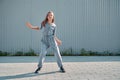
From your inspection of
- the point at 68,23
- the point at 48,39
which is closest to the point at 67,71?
the point at 48,39

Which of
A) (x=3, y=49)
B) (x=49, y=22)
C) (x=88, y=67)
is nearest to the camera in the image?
(x=49, y=22)

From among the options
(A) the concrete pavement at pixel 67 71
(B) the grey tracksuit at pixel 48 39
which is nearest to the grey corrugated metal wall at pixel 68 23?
(A) the concrete pavement at pixel 67 71

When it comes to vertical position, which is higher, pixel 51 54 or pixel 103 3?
pixel 103 3

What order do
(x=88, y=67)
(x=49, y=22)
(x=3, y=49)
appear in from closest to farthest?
(x=49, y=22) < (x=88, y=67) < (x=3, y=49)

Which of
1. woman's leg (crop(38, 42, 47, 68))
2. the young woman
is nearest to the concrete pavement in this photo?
woman's leg (crop(38, 42, 47, 68))

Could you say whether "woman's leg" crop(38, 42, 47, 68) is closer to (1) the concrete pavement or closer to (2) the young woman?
(2) the young woman

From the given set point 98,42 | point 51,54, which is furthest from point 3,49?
point 98,42

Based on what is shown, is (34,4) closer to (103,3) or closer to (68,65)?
(103,3)

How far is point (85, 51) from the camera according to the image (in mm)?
14070

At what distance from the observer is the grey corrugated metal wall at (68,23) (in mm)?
13859

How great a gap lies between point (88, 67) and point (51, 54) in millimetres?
3768

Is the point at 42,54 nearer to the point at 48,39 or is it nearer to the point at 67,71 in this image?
the point at 48,39

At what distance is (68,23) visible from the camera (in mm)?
14000

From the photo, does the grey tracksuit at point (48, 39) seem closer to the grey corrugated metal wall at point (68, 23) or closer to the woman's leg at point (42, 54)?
the woman's leg at point (42, 54)
